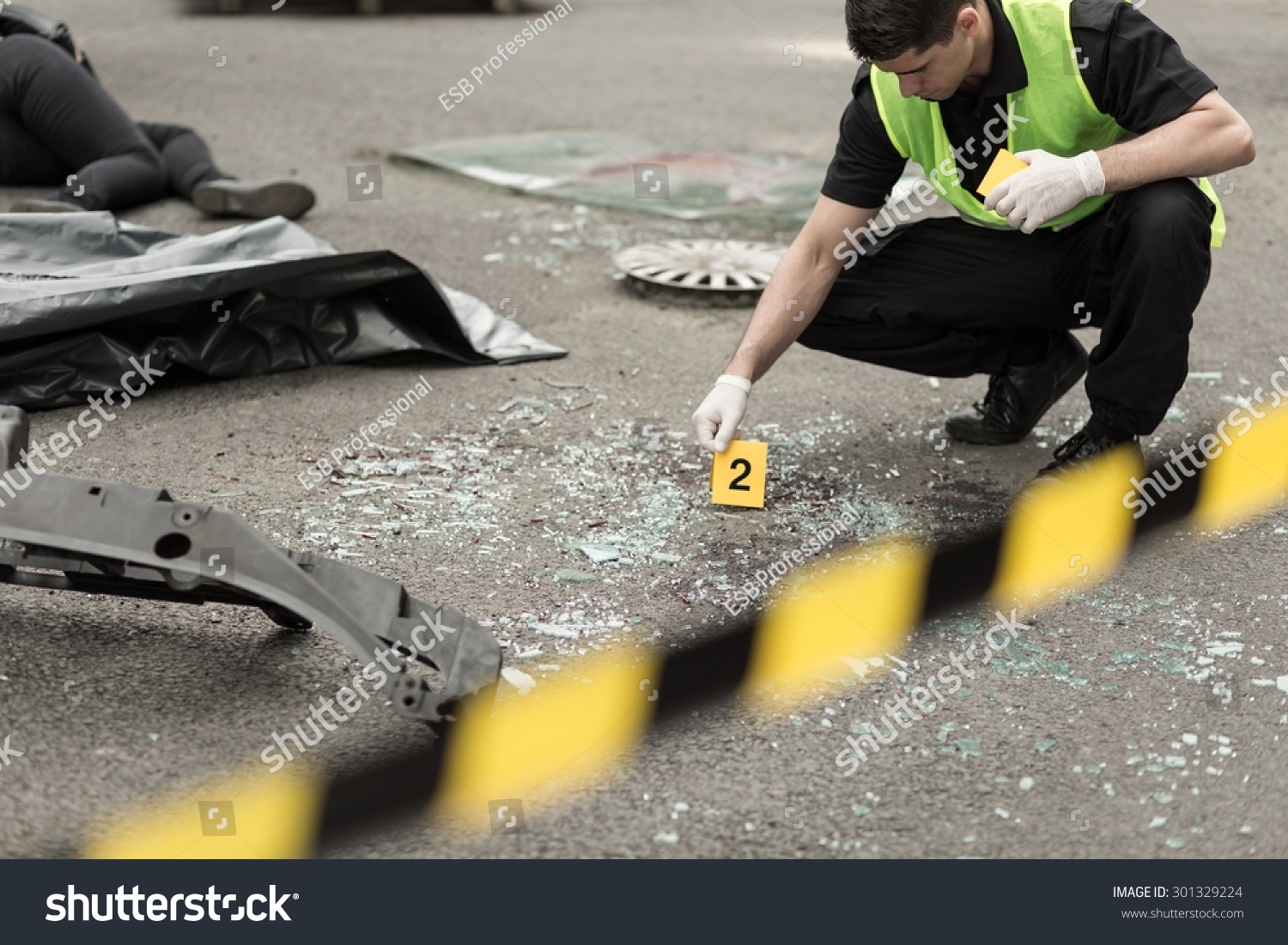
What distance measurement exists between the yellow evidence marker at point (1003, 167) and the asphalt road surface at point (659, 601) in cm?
68

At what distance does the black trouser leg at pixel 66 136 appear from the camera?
441 cm

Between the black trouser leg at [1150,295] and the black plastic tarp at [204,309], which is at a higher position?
the black trouser leg at [1150,295]

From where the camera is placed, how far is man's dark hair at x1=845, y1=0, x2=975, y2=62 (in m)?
2.29

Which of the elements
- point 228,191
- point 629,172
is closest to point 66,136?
point 228,191

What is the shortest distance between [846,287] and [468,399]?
1.00 m

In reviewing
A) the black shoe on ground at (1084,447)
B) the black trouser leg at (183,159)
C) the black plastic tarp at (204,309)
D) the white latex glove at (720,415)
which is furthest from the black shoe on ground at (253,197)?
the black shoe on ground at (1084,447)

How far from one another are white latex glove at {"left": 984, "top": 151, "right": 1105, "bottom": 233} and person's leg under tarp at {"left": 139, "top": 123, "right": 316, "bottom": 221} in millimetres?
2853

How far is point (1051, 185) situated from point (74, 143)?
3.62m

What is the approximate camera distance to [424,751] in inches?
74.2

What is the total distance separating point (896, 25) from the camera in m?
2.30

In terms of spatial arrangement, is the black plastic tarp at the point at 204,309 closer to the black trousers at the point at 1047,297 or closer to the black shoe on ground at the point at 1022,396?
the black trousers at the point at 1047,297

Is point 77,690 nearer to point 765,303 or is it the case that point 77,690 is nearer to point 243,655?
point 243,655

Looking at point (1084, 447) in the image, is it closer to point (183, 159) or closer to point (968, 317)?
point (968, 317)
